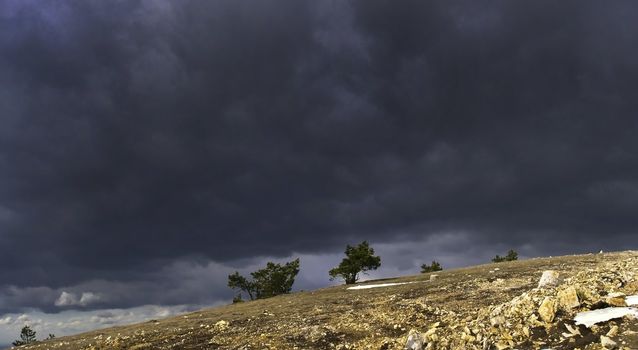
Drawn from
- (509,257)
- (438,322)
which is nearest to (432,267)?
(509,257)

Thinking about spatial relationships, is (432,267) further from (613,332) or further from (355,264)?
(613,332)

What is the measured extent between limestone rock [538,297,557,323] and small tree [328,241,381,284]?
5041 cm

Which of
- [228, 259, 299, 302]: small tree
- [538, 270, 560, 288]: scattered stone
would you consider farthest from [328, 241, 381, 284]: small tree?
[538, 270, 560, 288]: scattered stone

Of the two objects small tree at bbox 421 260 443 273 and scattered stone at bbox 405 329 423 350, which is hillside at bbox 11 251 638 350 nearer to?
scattered stone at bbox 405 329 423 350

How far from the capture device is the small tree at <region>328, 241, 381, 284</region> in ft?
229

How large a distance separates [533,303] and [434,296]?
40.3ft

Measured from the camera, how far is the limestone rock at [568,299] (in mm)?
19906

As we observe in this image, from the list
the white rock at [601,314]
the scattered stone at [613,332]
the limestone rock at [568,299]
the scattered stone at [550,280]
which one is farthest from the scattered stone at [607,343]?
the scattered stone at [550,280]

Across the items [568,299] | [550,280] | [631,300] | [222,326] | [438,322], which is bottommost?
[438,322]

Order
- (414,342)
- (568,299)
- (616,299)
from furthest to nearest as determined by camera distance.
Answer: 1. (414,342)
2. (568,299)
3. (616,299)

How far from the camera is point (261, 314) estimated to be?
35.6m

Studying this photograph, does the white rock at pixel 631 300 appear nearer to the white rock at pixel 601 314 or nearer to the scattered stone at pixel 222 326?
the white rock at pixel 601 314

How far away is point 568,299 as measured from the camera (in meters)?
20.3

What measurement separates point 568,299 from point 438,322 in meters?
6.30
